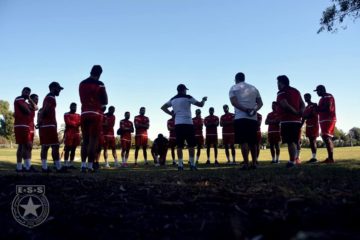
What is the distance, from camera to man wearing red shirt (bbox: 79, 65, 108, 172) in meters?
9.15

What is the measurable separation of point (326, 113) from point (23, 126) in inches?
380

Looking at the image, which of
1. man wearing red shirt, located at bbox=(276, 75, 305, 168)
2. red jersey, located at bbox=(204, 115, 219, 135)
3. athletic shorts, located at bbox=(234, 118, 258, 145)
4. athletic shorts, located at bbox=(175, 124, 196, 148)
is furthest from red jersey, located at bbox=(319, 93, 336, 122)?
red jersey, located at bbox=(204, 115, 219, 135)

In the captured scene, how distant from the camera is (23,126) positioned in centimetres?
1050

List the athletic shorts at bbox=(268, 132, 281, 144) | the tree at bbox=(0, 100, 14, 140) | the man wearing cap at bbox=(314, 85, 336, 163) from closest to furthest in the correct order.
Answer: the man wearing cap at bbox=(314, 85, 336, 163) < the athletic shorts at bbox=(268, 132, 281, 144) < the tree at bbox=(0, 100, 14, 140)

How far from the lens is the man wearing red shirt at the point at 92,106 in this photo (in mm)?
9148

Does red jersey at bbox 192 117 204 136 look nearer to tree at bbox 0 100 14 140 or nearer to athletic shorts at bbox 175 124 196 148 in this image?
athletic shorts at bbox 175 124 196 148

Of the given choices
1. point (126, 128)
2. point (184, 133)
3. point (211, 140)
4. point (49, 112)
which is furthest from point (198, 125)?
point (49, 112)

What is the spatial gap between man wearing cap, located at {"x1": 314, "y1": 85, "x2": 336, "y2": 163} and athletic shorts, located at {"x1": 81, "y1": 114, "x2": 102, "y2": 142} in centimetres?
730

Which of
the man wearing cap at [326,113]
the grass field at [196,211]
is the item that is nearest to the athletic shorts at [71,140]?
the grass field at [196,211]

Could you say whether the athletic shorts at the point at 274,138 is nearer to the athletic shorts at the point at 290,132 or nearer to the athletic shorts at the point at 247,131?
the athletic shorts at the point at 290,132

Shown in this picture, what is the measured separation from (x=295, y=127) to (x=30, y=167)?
7.67 metres

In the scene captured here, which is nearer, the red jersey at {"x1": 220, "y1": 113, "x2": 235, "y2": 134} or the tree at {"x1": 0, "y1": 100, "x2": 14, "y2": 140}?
the red jersey at {"x1": 220, "y1": 113, "x2": 235, "y2": 134}
